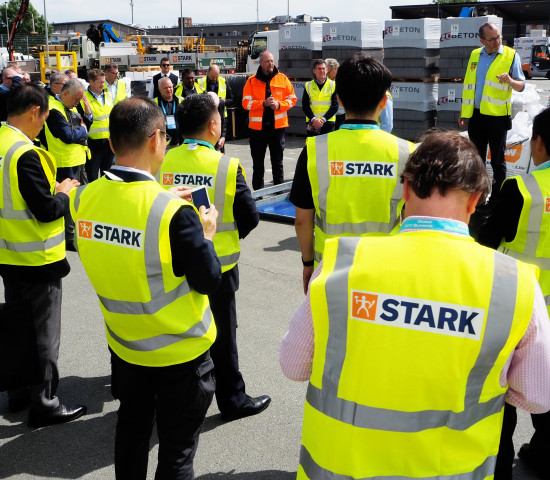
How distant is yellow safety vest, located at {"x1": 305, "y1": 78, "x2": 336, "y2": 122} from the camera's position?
30.7ft

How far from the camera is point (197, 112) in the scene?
3297 mm

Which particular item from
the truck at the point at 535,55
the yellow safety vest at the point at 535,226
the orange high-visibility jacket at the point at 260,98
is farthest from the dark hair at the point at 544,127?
the truck at the point at 535,55

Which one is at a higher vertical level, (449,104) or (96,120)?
(449,104)

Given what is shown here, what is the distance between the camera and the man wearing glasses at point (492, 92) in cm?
729

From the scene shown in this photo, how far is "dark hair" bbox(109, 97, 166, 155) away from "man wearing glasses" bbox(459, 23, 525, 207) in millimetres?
5522

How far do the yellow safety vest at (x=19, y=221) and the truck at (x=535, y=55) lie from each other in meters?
39.5

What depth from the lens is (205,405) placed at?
2.56 metres

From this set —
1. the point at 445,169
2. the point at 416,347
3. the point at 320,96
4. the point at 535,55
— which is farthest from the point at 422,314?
the point at 535,55

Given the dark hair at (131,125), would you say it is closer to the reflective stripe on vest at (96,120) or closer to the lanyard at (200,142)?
the lanyard at (200,142)

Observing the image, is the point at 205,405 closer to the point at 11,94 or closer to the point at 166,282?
the point at 166,282

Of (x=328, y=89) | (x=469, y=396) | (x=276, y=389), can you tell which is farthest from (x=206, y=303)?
(x=328, y=89)

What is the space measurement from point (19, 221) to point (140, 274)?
4.71 feet

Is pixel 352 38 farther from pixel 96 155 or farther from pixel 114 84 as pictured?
pixel 96 155

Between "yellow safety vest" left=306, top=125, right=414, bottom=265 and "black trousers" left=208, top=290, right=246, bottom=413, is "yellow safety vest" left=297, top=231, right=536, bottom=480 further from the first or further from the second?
"black trousers" left=208, top=290, right=246, bottom=413
